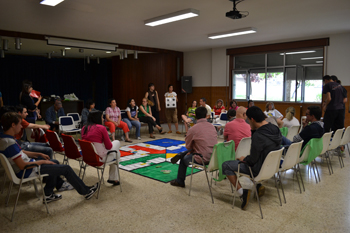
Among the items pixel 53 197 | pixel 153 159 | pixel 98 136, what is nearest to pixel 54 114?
pixel 153 159

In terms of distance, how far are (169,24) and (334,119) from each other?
15.4 feet

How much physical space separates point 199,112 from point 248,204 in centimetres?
143

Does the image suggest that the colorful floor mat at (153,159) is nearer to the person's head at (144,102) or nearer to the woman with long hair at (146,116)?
the woman with long hair at (146,116)

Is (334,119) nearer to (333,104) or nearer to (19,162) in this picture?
(333,104)

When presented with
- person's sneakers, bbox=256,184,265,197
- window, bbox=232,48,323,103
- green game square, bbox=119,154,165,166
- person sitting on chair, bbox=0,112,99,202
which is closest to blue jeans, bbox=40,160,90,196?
person sitting on chair, bbox=0,112,99,202

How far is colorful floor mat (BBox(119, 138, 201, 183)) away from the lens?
4902 mm

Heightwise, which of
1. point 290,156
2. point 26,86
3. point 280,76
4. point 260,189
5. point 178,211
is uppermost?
point 280,76

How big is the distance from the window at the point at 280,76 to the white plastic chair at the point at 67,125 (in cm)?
664

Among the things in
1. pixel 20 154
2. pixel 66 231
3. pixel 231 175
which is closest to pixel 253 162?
pixel 231 175

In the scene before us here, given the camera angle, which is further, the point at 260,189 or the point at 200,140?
the point at 200,140

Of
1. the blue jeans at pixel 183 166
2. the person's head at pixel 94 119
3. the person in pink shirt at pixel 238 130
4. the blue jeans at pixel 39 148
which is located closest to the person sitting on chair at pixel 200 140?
the blue jeans at pixel 183 166

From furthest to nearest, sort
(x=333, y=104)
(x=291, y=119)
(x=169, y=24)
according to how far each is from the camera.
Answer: (x=169, y=24), (x=333, y=104), (x=291, y=119)

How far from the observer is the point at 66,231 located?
114 inches

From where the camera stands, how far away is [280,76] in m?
10.1
